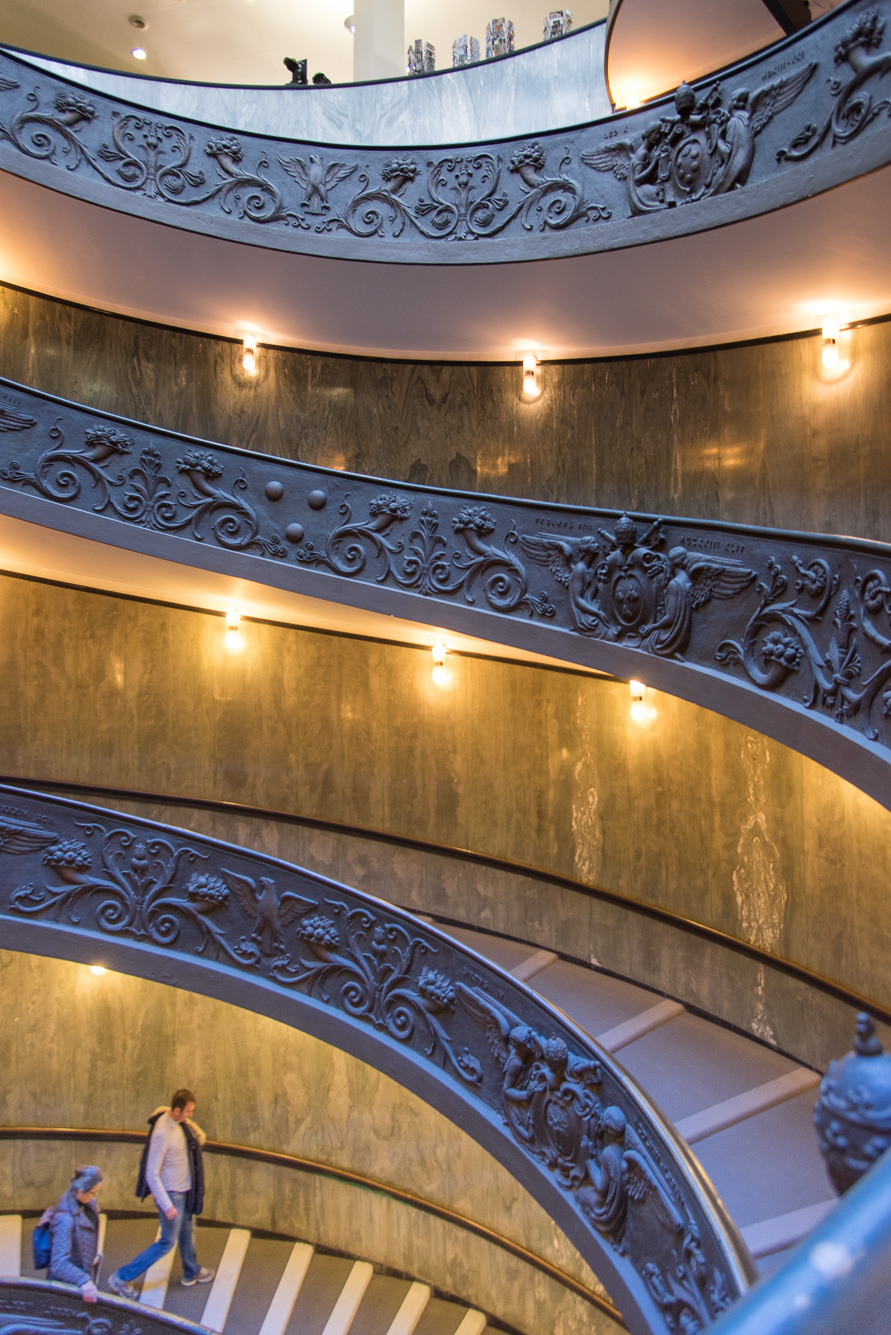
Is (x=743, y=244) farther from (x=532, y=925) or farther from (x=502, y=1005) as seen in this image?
(x=532, y=925)

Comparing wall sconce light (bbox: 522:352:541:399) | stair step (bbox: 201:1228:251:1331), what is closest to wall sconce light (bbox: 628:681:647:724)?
wall sconce light (bbox: 522:352:541:399)

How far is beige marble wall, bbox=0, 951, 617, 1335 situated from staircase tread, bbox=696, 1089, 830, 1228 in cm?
409

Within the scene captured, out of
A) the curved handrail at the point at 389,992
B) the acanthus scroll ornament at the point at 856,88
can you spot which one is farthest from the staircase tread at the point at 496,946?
the acanthus scroll ornament at the point at 856,88

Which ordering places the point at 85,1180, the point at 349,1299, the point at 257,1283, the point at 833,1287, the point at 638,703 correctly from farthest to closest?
the point at 257,1283 → the point at 349,1299 → the point at 638,703 → the point at 85,1180 → the point at 833,1287

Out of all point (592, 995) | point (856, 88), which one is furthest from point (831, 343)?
point (592, 995)

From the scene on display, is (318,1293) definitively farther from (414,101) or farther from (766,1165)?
(414,101)

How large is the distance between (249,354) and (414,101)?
11.5ft

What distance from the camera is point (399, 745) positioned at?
1065 cm

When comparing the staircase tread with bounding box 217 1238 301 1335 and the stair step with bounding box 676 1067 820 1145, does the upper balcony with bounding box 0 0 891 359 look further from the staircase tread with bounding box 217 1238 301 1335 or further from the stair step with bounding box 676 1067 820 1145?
the staircase tread with bounding box 217 1238 301 1335

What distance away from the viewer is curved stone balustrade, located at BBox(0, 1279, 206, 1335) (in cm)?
755

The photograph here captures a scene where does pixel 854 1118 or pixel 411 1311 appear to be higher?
pixel 854 1118

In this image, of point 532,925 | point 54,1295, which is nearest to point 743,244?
point 532,925

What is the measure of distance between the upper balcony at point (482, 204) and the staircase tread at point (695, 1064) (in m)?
6.33

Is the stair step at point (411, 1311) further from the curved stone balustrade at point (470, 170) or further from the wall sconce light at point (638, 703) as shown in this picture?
the curved stone balustrade at point (470, 170)
